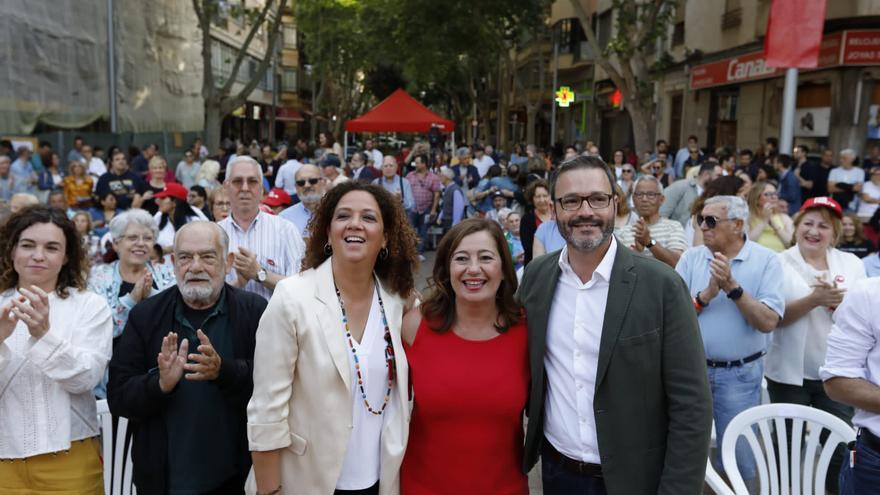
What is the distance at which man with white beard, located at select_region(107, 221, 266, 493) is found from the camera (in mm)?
2852

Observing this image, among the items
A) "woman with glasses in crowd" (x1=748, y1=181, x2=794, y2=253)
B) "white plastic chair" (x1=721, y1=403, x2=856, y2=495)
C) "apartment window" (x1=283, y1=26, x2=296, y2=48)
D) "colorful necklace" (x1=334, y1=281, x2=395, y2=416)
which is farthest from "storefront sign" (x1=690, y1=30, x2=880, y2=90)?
"apartment window" (x1=283, y1=26, x2=296, y2=48)

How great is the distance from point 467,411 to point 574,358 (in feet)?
1.49

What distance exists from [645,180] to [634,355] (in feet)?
11.4

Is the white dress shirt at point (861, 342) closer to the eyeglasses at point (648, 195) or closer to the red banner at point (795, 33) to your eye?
the eyeglasses at point (648, 195)

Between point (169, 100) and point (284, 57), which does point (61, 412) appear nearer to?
point (169, 100)

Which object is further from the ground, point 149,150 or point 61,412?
point 149,150

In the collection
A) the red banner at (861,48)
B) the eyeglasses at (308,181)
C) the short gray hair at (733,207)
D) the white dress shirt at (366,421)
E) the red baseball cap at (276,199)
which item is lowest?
the white dress shirt at (366,421)

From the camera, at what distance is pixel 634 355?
2.57m

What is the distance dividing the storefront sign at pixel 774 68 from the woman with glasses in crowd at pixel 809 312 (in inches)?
442

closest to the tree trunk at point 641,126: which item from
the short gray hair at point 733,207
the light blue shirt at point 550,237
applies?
the light blue shirt at point 550,237

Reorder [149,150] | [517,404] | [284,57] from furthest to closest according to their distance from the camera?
[284,57] → [149,150] → [517,404]

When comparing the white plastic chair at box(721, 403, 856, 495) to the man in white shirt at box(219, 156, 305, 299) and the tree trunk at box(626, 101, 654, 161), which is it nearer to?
the man in white shirt at box(219, 156, 305, 299)

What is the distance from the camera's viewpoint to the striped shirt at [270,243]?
4.59 m

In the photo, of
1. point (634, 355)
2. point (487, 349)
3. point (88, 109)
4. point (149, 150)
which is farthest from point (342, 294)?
point (88, 109)
